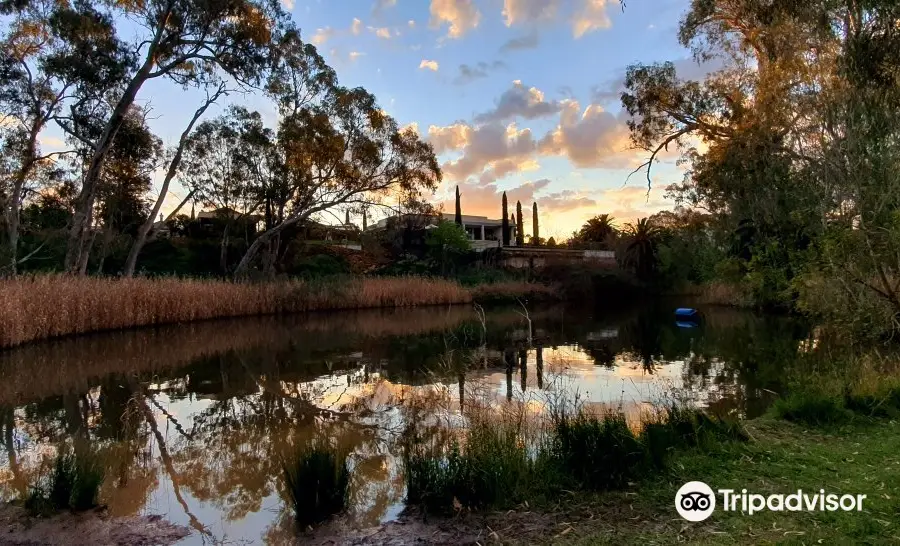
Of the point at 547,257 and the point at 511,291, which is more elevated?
the point at 547,257

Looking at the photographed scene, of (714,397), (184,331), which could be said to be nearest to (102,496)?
(714,397)

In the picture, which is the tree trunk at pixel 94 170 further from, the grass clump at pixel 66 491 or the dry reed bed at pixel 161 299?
the grass clump at pixel 66 491

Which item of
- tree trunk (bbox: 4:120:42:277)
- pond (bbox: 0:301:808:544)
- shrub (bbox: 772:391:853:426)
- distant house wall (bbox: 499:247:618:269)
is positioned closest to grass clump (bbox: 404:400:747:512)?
pond (bbox: 0:301:808:544)

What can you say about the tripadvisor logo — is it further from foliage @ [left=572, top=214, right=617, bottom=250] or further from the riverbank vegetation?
foliage @ [left=572, top=214, right=617, bottom=250]

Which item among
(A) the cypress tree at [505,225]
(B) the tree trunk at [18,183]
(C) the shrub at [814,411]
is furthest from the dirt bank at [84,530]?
→ (A) the cypress tree at [505,225]

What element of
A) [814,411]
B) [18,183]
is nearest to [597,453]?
[814,411]

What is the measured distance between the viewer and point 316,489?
372cm

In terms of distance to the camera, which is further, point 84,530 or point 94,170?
point 94,170

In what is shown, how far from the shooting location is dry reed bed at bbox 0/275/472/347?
12.8 metres

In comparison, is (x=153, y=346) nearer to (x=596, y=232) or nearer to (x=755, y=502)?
(x=755, y=502)

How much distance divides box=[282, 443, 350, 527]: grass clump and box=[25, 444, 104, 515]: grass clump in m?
1.37

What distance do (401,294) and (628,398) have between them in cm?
1973

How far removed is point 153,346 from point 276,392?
6450mm

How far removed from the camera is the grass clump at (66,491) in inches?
151
